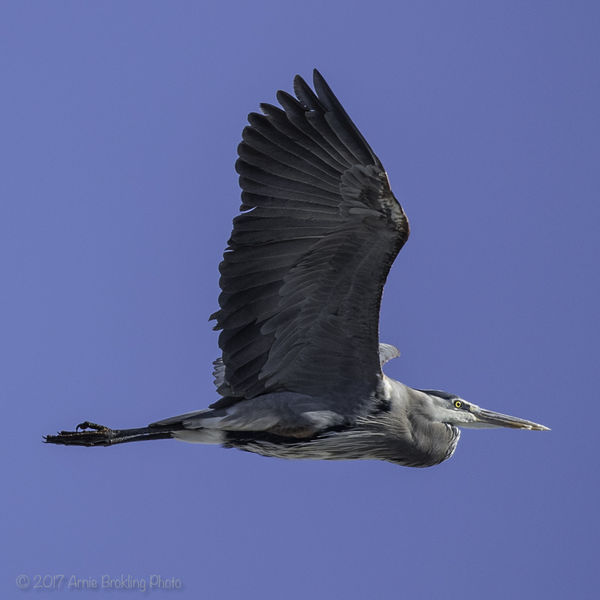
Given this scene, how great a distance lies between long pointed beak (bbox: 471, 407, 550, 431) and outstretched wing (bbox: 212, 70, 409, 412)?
1.41 metres

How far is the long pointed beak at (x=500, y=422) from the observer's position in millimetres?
9773

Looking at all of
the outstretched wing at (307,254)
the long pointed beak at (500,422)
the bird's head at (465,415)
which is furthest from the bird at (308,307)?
the long pointed beak at (500,422)

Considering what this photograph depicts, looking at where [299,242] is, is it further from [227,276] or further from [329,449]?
[329,449]

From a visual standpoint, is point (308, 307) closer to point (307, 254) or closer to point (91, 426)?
point (307, 254)

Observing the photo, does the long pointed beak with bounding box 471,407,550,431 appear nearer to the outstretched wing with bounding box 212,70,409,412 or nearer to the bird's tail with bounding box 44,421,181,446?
the outstretched wing with bounding box 212,70,409,412

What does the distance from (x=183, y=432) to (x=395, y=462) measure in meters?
1.75

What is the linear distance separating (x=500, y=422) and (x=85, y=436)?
11.5ft

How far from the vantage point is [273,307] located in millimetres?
8539

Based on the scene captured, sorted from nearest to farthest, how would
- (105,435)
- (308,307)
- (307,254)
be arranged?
1. (307,254)
2. (308,307)
3. (105,435)

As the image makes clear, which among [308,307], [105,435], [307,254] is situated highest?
[307,254]

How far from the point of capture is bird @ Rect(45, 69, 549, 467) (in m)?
8.07

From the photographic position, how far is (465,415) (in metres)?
9.62

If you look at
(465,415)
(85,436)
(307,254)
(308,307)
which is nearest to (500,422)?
(465,415)

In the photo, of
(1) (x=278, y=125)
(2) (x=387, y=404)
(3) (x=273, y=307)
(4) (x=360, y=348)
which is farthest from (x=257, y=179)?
(2) (x=387, y=404)
